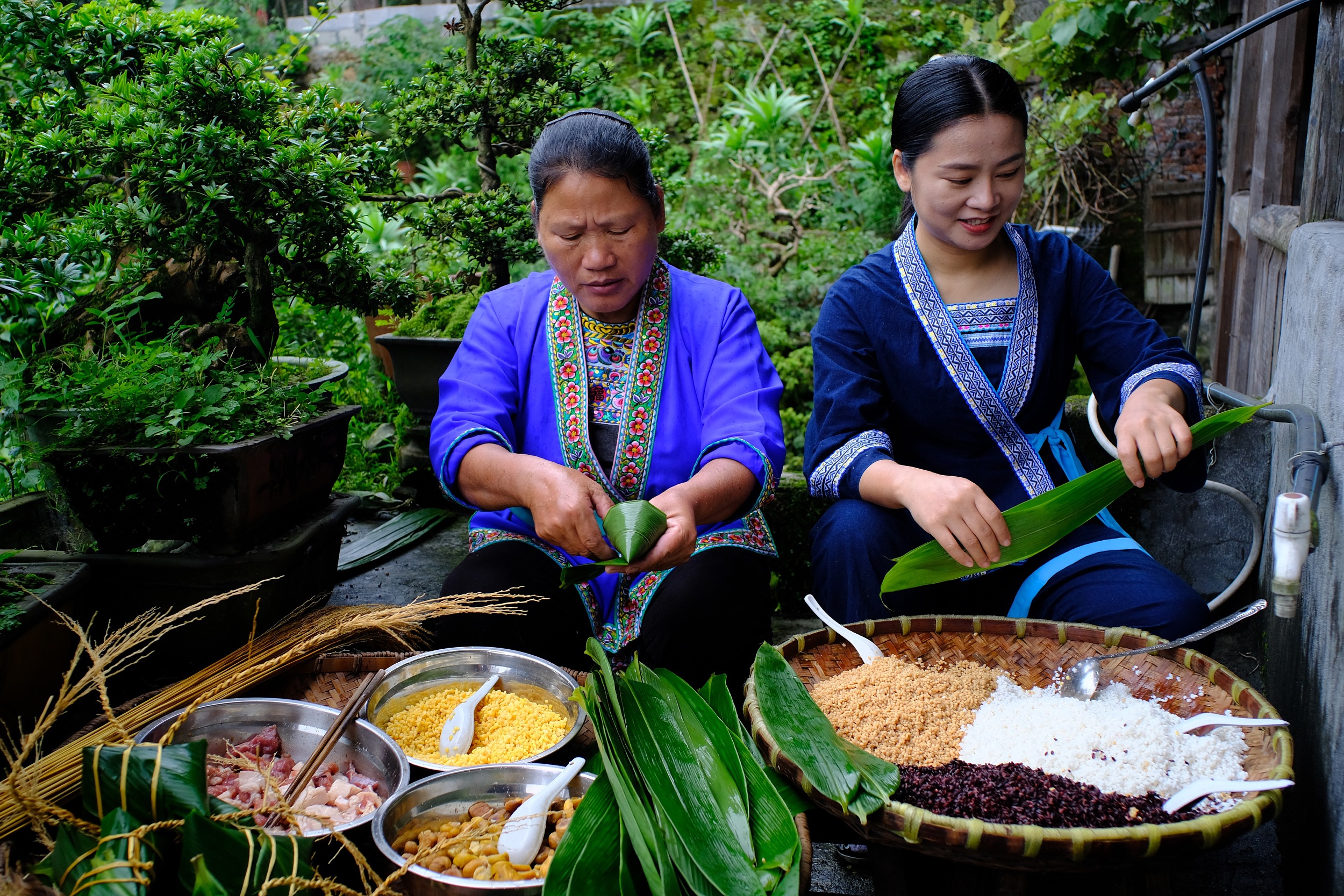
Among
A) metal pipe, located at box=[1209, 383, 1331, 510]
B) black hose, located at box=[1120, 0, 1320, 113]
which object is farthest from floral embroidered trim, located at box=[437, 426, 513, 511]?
black hose, located at box=[1120, 0, 1320, 113]

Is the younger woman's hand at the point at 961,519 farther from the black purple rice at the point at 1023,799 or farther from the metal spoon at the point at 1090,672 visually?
the black purple rice at the point at 1023,799

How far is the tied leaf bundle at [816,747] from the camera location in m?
1.32

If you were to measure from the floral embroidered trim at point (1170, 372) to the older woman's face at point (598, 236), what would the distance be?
3.48 feet

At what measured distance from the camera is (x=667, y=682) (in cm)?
169

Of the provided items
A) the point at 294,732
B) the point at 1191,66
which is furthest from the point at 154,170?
the point at 1191,66

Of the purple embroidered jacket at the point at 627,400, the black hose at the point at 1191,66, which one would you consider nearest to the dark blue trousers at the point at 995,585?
the purple embroidered jacket at the point at 627,400

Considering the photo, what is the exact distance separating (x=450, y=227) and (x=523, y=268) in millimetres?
3318

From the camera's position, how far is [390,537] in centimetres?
329

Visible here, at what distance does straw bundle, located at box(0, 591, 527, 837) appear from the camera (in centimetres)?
136

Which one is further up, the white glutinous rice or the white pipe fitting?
the white pipe fitting

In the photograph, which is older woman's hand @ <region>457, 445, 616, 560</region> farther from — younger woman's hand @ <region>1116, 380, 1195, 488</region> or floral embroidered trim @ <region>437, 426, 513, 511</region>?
younger woman's hand @ <region>1116, 380, 1195, 488</region>

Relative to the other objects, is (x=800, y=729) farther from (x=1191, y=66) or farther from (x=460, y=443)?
(x=1191, y=66)

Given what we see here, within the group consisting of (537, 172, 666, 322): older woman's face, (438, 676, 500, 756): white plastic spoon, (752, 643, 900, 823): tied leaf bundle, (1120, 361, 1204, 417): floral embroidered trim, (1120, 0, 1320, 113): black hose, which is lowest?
(438, 676, 500, 756): white plastic spoon

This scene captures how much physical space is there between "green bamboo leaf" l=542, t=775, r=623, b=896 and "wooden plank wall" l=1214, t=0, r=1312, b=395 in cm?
222
